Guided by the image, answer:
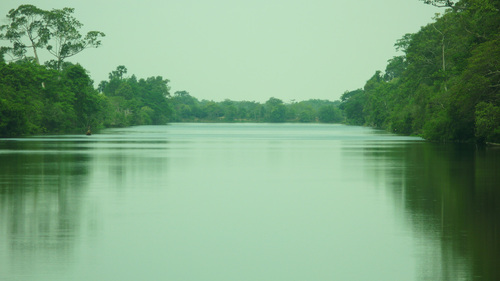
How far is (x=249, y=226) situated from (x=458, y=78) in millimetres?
38077

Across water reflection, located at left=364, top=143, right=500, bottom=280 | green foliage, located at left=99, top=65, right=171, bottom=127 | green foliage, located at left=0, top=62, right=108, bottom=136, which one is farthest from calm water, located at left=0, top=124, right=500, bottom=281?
green foliage, located at left=99, top=65, right=171, bottom=127

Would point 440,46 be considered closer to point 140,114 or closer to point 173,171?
point 173,171

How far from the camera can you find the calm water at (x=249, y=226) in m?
7.75

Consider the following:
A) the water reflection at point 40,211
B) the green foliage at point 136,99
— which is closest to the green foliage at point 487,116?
the water reflection at point 40,211

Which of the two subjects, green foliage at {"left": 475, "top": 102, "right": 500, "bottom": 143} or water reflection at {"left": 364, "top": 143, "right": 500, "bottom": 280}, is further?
green foliage at {"left": 475, "top": 102, "right": 500, "bottom": 143}

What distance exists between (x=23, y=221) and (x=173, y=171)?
1145cm

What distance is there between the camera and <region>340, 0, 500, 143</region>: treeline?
121 ft

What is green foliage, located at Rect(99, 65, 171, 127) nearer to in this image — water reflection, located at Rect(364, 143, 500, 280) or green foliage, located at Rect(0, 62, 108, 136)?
green foliage, located at Rect(0, 62, 108, 136)

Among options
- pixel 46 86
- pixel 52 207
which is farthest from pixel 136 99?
pixel 52 207

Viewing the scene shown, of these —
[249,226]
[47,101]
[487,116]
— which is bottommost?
[249,226]

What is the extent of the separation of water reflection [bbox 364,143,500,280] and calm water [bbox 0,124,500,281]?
3 cm

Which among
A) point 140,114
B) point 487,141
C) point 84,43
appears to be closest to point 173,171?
point 487,141

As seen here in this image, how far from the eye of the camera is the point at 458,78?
148 ft

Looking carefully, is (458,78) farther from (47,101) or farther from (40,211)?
(47,101)
